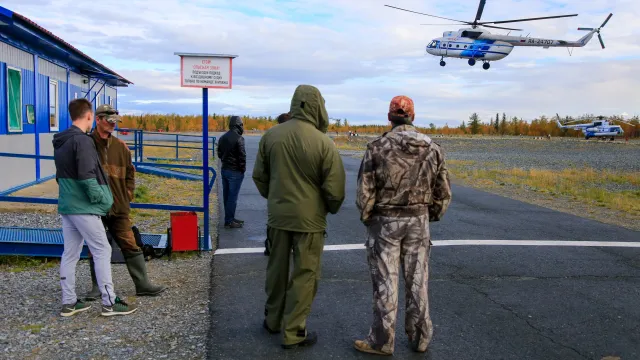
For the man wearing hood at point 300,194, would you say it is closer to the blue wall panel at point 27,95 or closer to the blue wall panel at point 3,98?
the blue wall panel at point 3,98

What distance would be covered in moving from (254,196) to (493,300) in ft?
28.8

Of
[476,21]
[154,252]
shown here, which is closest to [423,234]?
[154,252]

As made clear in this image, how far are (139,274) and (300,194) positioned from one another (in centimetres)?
227

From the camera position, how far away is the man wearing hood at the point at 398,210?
425 centimetres

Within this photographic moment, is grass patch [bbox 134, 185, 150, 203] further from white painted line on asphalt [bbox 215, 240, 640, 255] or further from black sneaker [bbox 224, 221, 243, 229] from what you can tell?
white painted line on asphalt [bbox 215, 240, 640, 255]

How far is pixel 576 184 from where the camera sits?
19812 millimetres

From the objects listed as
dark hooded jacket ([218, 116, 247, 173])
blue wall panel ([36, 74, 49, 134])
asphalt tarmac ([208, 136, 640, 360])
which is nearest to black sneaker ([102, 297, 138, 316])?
asphalt tarmac ([208, 136, 640, 360])

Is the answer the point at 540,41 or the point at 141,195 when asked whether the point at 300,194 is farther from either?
the point at 540,41

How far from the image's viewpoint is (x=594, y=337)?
192 inches

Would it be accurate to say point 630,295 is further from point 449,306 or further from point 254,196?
point 254,196

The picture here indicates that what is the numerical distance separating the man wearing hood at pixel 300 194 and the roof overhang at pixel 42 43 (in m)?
8.50

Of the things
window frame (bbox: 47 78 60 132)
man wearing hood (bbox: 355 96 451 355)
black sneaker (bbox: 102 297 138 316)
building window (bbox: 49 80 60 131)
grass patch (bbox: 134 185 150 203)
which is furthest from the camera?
building window (bbox: 49 80 60 131)

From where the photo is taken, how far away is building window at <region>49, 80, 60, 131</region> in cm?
1573

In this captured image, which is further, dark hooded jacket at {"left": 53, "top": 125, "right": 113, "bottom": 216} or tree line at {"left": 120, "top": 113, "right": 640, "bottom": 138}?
tree line at {"left": 120, "top": 113, "right": 640, "bottom": 138}
